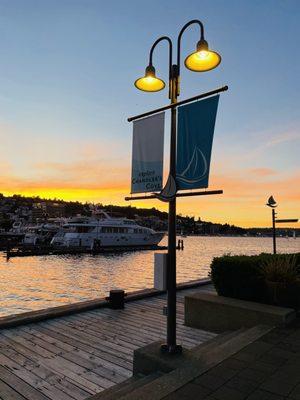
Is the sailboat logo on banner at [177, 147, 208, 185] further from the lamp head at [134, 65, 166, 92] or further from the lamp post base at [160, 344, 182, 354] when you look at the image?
the lamp post base at [160, 344, 182, 354]

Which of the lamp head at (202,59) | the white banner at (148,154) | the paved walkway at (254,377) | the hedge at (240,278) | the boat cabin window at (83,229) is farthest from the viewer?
the boat cabin window at (83,229)

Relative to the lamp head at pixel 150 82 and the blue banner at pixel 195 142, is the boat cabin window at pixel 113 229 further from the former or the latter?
the blue banner at pixel 195 142

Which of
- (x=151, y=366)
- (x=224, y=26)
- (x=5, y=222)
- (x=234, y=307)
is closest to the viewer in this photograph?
(x=151, y=366)

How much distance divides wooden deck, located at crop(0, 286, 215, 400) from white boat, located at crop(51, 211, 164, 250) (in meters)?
52.1

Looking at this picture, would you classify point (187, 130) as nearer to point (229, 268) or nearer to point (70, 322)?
point (229, 268)

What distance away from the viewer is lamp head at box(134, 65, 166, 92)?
5.79 m

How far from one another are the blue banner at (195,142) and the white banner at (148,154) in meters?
0.34

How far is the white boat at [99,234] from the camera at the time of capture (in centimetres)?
6341

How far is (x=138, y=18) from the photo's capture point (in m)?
12.1

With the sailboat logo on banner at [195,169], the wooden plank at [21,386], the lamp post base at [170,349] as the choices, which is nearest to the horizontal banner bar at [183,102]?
the sailboat logo on banner at [195,169]

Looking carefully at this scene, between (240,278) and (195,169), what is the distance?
3768mm

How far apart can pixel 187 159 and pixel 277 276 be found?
371cm

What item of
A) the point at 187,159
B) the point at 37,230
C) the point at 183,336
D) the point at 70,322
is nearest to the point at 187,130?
the point at 187,159

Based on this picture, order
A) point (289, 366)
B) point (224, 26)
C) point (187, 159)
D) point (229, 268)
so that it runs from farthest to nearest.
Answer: point (224, 26)
point (229, 268)
point (187, 159)
point (289, 366)
